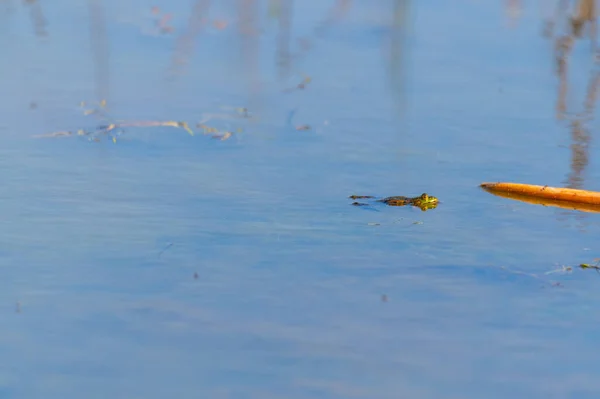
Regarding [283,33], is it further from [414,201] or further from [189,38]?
[414,201]

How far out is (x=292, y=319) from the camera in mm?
3010

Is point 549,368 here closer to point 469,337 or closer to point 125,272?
point 469,337

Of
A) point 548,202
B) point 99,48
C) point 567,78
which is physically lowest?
point 548,202

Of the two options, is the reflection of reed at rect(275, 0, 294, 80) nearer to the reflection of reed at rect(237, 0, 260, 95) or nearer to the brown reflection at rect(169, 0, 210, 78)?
the reflection of reed at rect(237, 0, 260, 95)

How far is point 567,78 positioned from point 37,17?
3.55m

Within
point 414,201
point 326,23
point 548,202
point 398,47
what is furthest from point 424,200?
point 326,23

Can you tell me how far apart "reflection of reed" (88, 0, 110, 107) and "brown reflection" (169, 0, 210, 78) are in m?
0.38

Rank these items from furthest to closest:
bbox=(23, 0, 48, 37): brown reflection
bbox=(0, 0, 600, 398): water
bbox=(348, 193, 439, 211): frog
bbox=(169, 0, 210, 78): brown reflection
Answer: bbox=(23, 0, 48, 37): brown reflection < bbox=(169, 0, 210, 78): brown reflection < bbox=(348, 193, 439, 211): frog < bbox=(0, 0, 600, 398): water

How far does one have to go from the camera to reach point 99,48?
250 inches

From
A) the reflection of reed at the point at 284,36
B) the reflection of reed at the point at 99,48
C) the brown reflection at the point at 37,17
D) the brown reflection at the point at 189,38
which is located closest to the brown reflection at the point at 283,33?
the reflection of reed at the point at 284,36

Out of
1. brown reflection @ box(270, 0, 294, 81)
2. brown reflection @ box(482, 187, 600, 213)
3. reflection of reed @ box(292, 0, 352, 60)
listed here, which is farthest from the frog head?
reflection of reed @ box(292, 0, 352, 60)

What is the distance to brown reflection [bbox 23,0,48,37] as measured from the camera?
22.3 ft

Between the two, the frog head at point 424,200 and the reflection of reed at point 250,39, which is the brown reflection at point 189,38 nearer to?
the reflection of reed at point 250,39

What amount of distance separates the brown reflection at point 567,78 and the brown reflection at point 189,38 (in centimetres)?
213
